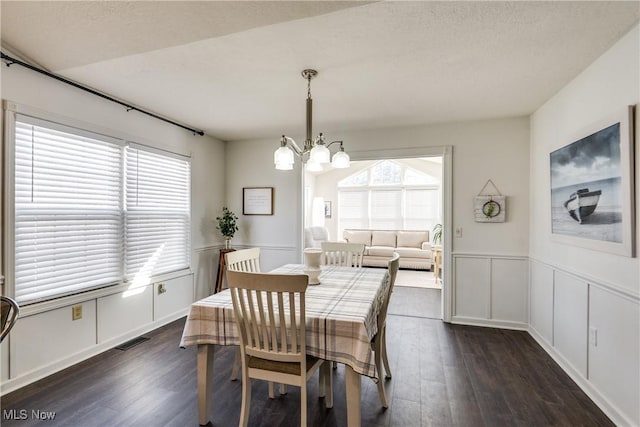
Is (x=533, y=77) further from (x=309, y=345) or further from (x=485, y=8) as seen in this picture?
(x=309, y=345)

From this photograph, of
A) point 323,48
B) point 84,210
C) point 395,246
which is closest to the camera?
point 323,48

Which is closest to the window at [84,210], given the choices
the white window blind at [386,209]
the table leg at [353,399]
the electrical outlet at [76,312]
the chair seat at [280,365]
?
the electrical outlet at [76,312]

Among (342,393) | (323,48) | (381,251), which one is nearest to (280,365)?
(342,393)

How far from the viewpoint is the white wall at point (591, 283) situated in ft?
5.93

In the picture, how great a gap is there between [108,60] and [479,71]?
266 centimetres

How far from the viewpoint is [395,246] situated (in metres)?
7.58

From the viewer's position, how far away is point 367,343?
1.51m

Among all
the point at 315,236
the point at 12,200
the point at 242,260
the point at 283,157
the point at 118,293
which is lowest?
the point at 118,293

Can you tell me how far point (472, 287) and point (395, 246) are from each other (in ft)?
13.1

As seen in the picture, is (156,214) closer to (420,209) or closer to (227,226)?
(227,226)

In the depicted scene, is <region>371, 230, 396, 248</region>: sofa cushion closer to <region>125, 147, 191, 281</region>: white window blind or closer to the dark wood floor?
the dark wood floor

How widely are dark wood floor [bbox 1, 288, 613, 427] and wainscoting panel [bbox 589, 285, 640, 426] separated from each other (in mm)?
177

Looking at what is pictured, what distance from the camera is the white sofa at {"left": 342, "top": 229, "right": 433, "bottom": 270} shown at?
6.91 metres

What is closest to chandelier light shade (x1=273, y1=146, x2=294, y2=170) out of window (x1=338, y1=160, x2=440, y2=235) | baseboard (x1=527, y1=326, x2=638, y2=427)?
baseboard (x1=527, y1=326, x2=638, y2=427)
